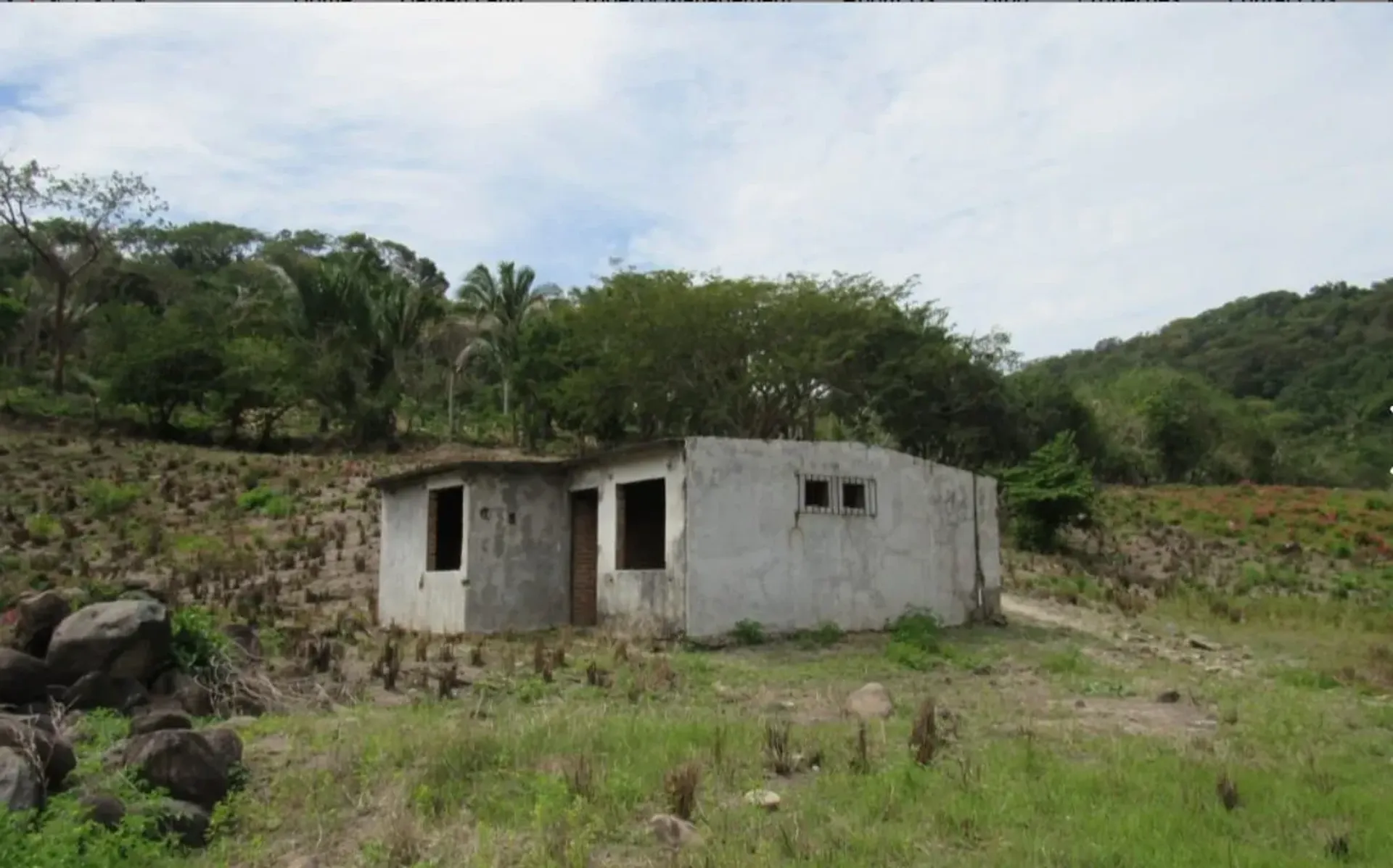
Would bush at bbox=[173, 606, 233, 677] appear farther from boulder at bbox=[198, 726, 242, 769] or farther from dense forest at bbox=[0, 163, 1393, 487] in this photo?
dense forest at bbox=[0, 163, 1393, 487]

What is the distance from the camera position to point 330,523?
2902cm

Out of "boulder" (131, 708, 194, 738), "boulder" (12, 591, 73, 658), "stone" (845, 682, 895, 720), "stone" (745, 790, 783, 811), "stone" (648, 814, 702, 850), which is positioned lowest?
"stone" (648, 814, 702, 850)

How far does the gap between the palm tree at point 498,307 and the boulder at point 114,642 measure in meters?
31.7

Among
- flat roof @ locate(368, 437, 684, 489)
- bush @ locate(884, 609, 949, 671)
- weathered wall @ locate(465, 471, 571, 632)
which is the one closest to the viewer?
bush @ locate(884, 609, 949, 671)

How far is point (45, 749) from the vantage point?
7.59 m

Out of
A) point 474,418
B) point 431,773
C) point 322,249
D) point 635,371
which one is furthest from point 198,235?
point 431,773

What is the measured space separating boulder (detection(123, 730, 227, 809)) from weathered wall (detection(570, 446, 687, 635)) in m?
9.31

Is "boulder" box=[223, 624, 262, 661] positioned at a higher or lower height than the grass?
higher

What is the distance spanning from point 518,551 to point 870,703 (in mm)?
9050

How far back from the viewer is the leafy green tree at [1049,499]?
30.4m

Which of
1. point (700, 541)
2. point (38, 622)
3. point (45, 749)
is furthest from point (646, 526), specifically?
point (45, 749)

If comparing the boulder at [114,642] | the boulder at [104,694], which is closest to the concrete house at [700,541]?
the boulder at [114,642]

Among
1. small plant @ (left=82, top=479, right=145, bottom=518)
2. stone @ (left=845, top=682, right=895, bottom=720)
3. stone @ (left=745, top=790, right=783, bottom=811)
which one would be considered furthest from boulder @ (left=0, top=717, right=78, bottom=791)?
small plant @ (left=82, top=479, right=145, bottom=518)

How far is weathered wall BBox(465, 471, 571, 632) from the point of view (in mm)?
18688
